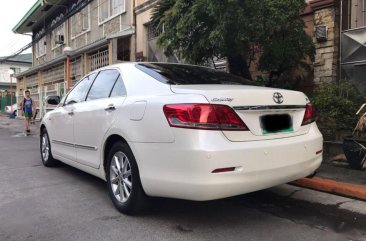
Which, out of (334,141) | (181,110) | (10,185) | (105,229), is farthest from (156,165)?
(334,141)

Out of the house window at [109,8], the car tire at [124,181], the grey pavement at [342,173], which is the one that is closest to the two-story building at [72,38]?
the house window at [109,8]

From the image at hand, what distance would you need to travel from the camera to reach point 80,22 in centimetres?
2178

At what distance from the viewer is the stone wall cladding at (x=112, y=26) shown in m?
17.4

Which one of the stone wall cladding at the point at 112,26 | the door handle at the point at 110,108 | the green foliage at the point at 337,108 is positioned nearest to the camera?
the door handle at the point at 110,108

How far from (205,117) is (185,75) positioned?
3.89 feet

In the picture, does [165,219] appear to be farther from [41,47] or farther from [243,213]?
[41,47]

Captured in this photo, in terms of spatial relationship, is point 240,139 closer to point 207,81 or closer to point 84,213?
point 207,81

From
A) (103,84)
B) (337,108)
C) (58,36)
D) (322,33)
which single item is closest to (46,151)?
(103,84)

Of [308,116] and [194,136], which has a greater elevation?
[308,116]

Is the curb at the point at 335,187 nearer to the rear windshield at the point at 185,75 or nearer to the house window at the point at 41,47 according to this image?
the rear windshield at the point at 185,75

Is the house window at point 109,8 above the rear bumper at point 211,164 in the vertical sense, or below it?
above

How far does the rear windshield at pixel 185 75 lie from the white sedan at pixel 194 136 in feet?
0.04

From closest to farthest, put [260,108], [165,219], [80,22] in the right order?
1. [260,108]
2. [165,219]
3. [80,22]

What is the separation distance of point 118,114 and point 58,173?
9.06 ft
